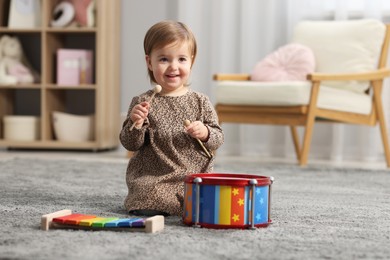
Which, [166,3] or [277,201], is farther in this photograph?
[166,3]

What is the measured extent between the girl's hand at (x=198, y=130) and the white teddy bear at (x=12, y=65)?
2650 millimetres

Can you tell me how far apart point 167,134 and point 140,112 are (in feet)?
0.42

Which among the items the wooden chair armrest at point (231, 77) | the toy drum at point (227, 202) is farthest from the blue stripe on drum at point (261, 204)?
the wooden chair armrest at point (231, 77)

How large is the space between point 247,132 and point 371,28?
98 cm

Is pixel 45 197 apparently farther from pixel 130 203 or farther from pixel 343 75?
pixel 343 75

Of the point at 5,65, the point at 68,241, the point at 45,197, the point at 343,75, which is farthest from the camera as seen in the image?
the point at 5,65

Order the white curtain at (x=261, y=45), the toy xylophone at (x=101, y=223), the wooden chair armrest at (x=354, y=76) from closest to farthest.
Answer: the toy xylophone at (x=101, y=223)
the wooden chair armrest at (x=354, y=76)
the white curtain at (x=261, y=45)

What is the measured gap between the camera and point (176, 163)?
1843 millimetres

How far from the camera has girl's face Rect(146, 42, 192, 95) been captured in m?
1.83

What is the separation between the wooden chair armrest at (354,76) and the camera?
3358 mm

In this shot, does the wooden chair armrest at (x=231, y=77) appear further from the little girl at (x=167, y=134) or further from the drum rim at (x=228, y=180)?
the drum rim at (x=228, y=180)

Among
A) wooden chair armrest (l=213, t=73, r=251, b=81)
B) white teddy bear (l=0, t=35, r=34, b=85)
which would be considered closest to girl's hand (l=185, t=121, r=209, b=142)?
wooden chair armrest (l=213, t=73, r=251, b=81)

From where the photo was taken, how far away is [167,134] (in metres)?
1.83

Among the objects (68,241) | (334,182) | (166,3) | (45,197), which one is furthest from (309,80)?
(68,241)
